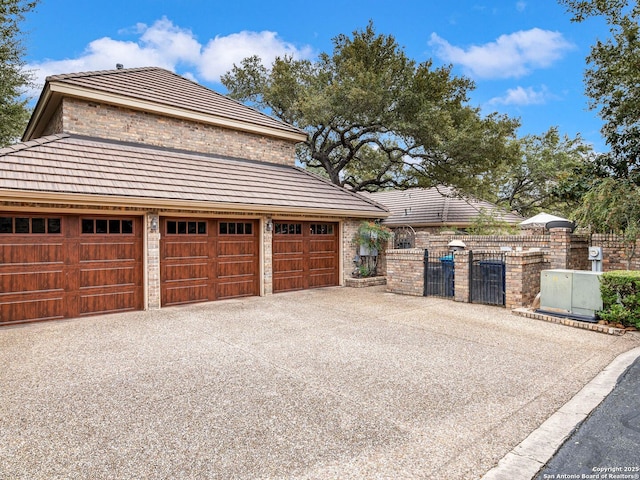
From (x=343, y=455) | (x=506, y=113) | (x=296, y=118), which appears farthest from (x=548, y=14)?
(x=343, y=455)

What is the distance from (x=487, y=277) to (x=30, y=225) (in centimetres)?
1040

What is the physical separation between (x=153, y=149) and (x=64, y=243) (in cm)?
409

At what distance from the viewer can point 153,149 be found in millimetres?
11047

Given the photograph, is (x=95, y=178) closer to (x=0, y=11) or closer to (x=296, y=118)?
(x=0, y=11)

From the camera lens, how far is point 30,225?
305 inches

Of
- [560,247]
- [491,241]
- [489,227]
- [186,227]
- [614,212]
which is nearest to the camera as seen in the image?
[560,247]

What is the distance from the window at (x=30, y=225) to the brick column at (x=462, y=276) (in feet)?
31.0

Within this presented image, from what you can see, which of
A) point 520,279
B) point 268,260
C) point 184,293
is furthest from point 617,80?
point 184,293

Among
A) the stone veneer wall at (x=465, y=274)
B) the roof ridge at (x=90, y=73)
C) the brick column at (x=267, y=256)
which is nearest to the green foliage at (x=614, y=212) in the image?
the stone veneer wall at (x=465, y=274)

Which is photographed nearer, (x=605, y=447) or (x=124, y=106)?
(x=605, y=447)

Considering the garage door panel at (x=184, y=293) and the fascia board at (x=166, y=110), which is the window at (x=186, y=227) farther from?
the fascia board at (x=166, y=110)

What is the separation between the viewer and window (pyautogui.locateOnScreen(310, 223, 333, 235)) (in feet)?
41.2

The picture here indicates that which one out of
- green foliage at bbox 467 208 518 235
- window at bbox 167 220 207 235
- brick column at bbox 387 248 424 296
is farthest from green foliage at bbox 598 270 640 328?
window at bbox 167 220 207 235

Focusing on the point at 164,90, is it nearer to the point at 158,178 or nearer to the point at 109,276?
the point at 158,178
